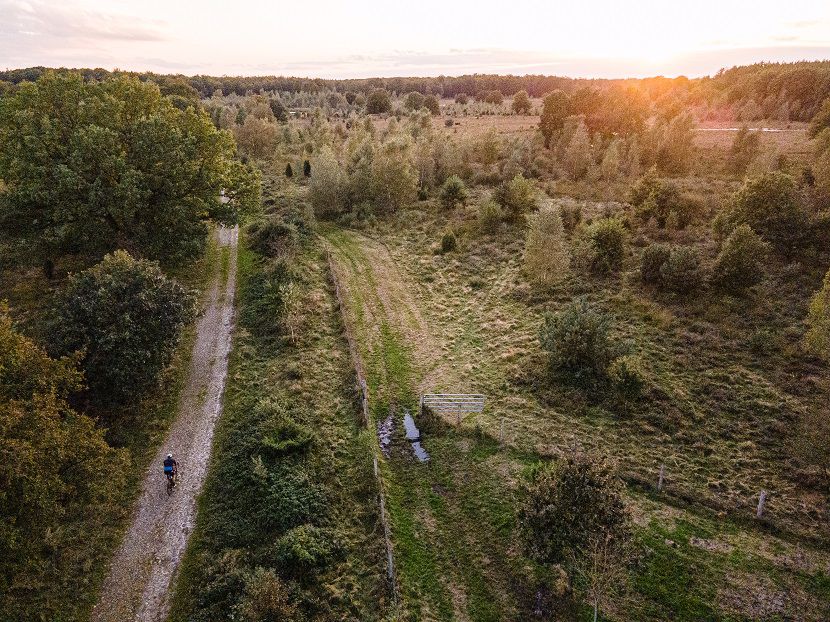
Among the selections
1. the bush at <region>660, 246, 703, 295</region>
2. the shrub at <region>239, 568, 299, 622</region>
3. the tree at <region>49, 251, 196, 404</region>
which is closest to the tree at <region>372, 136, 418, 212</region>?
the bush at <region>660, 246, 703, 295</region>

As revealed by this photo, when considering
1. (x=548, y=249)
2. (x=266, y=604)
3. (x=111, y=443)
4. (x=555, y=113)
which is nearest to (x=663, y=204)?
(x=548, y=249)

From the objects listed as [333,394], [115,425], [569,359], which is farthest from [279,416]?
[569,359]

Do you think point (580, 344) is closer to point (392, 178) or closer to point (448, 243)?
point (448, 243)

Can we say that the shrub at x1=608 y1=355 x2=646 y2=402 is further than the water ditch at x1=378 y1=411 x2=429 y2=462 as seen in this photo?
Yes

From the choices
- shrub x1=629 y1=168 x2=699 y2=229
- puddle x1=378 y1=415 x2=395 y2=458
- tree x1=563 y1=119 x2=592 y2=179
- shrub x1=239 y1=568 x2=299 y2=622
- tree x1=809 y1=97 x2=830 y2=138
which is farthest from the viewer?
tree x1=563 y1=119 x2=592 y2=179

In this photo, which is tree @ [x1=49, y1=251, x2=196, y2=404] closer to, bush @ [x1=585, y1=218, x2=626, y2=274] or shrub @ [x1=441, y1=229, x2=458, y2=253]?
shrub @ [x1=441, y1=229, x2=458, y2=253]

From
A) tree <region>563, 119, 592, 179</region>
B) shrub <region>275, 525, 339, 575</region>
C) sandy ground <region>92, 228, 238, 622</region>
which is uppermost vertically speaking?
tree <region>563, 119, 592, 179</region>
